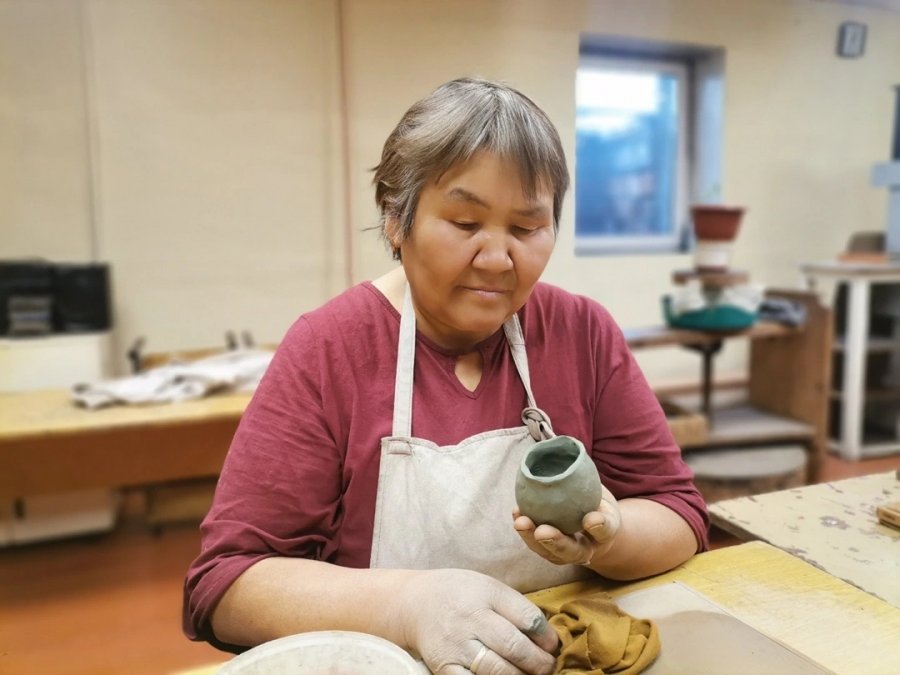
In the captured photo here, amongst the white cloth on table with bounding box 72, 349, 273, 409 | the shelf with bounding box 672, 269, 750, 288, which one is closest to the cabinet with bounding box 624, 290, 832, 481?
the shelf with bounding box 672, 269, 750, 288

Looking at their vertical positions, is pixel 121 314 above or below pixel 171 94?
below

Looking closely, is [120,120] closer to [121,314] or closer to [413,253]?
[121,314]

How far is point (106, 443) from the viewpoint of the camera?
2135 mm

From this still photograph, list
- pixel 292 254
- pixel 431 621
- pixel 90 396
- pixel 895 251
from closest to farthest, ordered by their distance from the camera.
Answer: pixel 431 621 → pixel 90 396 → pixel 292 254 → pixel 895 251

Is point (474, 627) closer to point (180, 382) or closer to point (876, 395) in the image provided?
point (180, 382)

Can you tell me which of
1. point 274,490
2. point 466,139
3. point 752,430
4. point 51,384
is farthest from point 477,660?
point 752,430

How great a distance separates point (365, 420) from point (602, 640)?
0.42 metres

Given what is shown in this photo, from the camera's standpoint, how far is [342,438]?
96 centimetres

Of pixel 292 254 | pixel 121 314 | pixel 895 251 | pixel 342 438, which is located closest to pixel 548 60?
pixel 342 438

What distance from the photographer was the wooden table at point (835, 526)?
0.95 meters

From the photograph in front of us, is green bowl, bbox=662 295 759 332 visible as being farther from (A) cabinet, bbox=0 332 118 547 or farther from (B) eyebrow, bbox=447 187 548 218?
(A) cabinet, bbox=0 332 118 547

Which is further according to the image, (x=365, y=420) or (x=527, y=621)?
(x=365, y=420)

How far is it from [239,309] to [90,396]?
0.75 metres

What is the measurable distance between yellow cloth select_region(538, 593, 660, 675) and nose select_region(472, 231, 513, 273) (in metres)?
0.42
